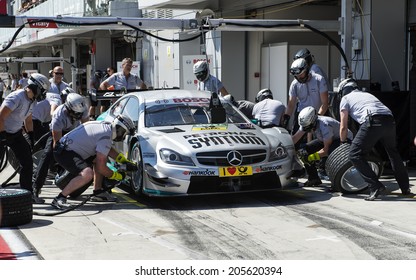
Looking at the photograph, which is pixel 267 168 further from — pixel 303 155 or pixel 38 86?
pixel 38 86

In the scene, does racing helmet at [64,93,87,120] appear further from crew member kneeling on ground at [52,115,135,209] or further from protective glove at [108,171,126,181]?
protective glove at [108,171,126,181]

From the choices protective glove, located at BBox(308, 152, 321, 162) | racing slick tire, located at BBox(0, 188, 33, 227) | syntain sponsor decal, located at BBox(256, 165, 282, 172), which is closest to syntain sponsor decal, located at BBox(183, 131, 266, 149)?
syntain sponsor decal, located at BBox(256, 165, 282, 172)

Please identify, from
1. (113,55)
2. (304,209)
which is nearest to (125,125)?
(304,209)

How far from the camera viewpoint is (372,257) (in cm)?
625

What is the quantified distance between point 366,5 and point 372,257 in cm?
819

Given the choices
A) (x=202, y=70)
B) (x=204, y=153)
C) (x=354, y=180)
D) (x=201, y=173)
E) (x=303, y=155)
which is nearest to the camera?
(x=201, y=173)

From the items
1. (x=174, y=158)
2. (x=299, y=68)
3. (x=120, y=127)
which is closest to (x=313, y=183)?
(x=299, y=68)

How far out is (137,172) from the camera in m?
9.21

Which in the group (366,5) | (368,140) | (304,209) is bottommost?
(304,209)

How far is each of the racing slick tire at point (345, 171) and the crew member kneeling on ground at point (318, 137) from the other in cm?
37

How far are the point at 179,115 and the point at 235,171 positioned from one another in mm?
1553

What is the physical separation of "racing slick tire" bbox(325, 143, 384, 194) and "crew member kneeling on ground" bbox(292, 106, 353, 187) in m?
0.37

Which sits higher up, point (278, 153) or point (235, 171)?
point (278, 153)
